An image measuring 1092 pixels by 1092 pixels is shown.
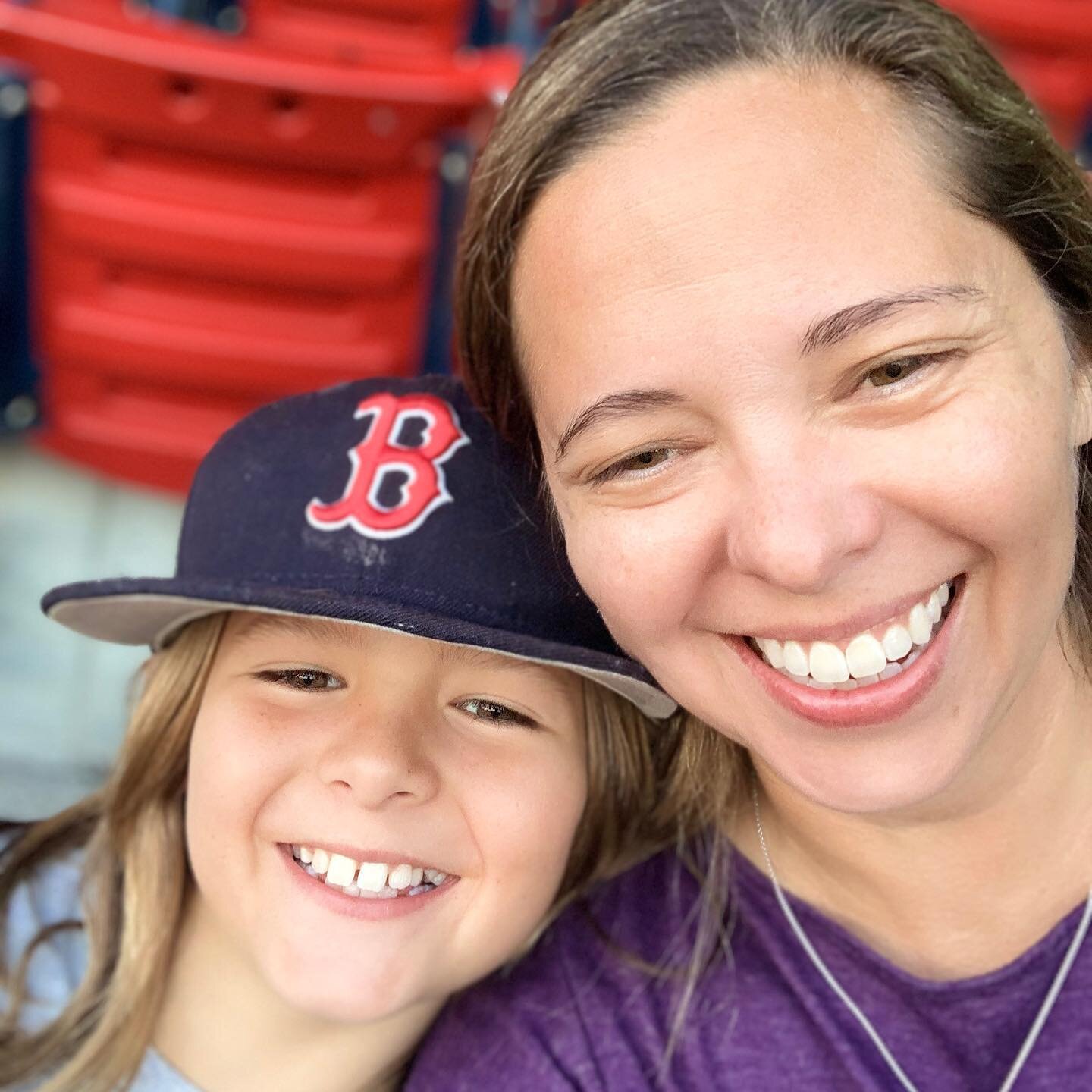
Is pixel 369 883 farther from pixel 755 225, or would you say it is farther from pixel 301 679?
pixel 755 225

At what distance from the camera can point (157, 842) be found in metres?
1.77

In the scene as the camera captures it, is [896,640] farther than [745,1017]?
No

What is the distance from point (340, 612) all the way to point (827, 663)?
48cm

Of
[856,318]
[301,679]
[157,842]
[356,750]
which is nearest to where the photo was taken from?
[856,318]

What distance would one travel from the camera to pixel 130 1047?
1.63 meters

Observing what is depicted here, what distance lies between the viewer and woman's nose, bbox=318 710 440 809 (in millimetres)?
1479

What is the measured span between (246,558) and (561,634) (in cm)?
36

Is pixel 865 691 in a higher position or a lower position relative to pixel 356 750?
higher

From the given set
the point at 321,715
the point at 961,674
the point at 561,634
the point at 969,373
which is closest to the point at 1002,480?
the point at 969,373

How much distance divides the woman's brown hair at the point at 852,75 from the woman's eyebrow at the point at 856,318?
13 centimetres

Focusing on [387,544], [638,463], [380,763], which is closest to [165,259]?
[387,544]

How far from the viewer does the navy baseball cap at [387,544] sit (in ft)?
4.75

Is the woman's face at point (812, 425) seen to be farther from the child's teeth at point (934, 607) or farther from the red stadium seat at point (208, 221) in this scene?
the red stadium seat at point (208, 221)

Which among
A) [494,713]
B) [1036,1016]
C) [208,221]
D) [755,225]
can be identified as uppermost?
[755,225]
